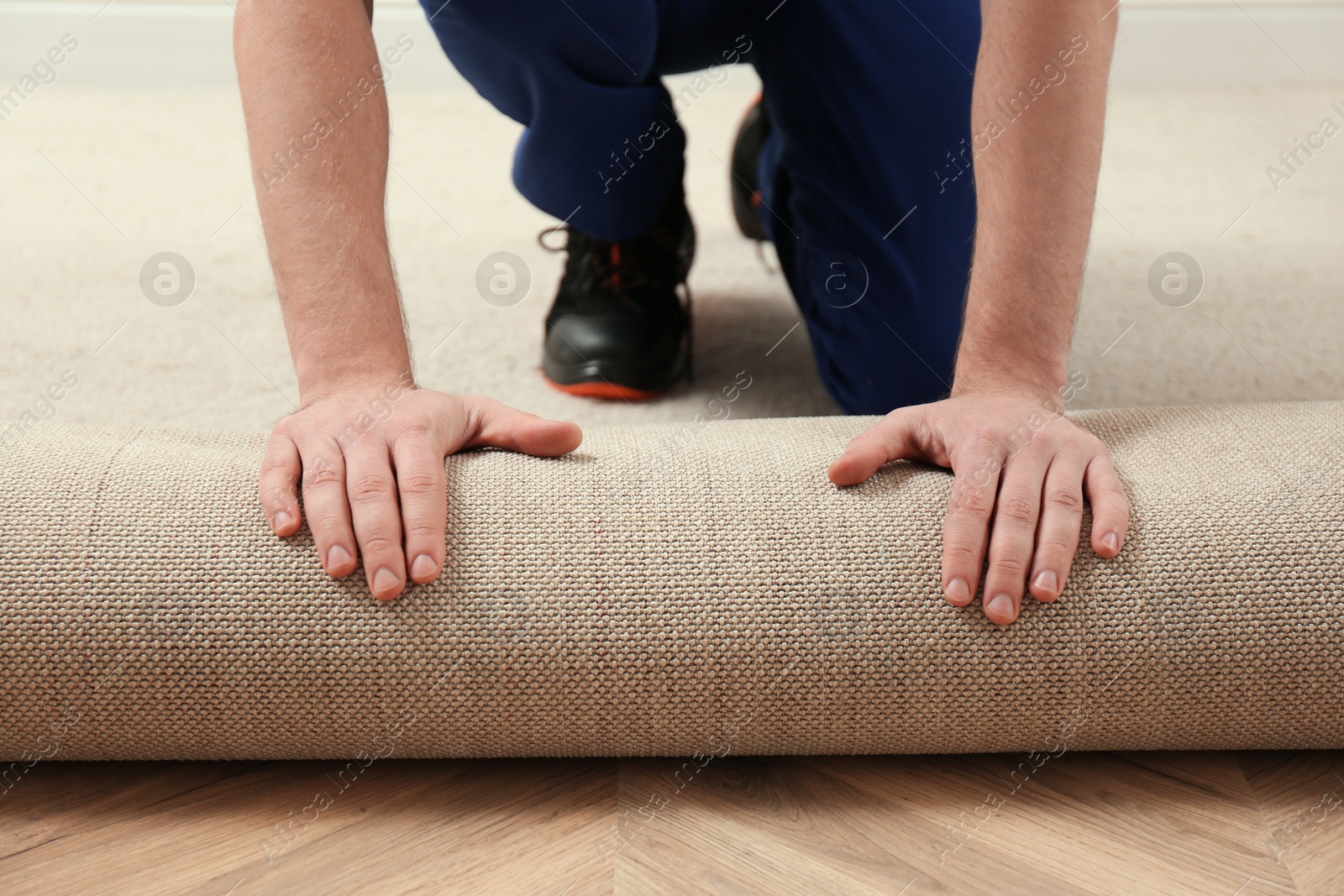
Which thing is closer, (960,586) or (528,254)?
(960,586)

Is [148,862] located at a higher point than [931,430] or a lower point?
lower

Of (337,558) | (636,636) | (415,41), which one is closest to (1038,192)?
(636,636)

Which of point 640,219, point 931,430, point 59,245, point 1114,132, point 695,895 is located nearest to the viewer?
point 695,895

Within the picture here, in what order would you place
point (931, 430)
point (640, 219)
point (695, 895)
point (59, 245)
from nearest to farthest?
point (695, 895) < point (931, 430) < point (640, 219) < point (59, 245)

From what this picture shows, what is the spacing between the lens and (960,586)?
0.55 metres

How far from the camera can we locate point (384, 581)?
54cm

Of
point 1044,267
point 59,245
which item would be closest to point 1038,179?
point 1044,267

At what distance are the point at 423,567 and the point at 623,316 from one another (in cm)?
58

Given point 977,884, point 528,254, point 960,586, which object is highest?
point 528,254

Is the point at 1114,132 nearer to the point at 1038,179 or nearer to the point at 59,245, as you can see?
the point at 1038,179

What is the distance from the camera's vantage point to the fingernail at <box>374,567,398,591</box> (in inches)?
21.2

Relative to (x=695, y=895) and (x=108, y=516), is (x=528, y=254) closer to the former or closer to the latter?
(x=108, y=516)

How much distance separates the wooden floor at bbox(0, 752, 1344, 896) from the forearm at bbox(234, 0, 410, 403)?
0.85 ft

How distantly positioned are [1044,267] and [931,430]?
14 cm
